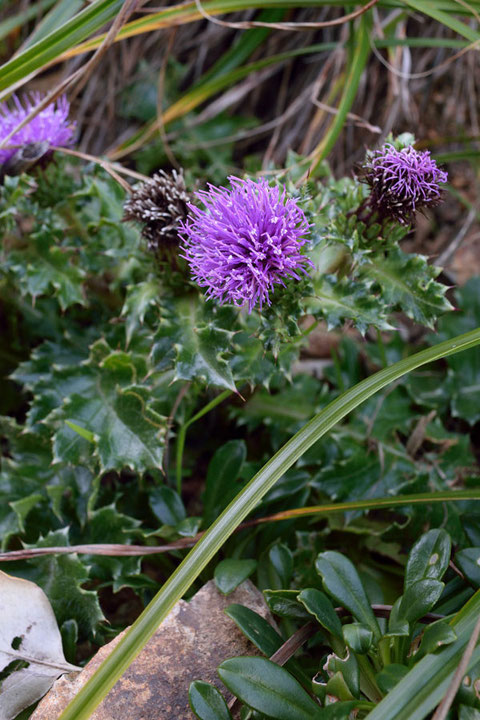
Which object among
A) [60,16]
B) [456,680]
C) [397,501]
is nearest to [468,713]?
[456,680]

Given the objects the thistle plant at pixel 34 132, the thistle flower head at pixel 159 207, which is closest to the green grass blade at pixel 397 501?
the thistle flower head at pixel 159 207

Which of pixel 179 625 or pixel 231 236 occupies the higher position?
pixel 231 236

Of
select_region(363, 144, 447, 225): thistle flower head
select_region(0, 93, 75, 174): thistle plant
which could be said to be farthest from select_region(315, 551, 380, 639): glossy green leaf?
select_region(0, 93, 75, 174): thistle plant

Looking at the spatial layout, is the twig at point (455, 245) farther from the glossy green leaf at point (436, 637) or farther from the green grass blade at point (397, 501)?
the glossy green leaf at point (436, 637)

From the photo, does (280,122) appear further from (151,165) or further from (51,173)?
(51,173)

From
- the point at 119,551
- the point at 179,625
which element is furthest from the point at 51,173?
the point at 179,625

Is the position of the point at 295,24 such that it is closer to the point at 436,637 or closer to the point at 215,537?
the point at 215,537

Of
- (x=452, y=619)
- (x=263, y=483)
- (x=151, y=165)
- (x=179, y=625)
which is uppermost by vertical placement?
(x=151, y=165)
